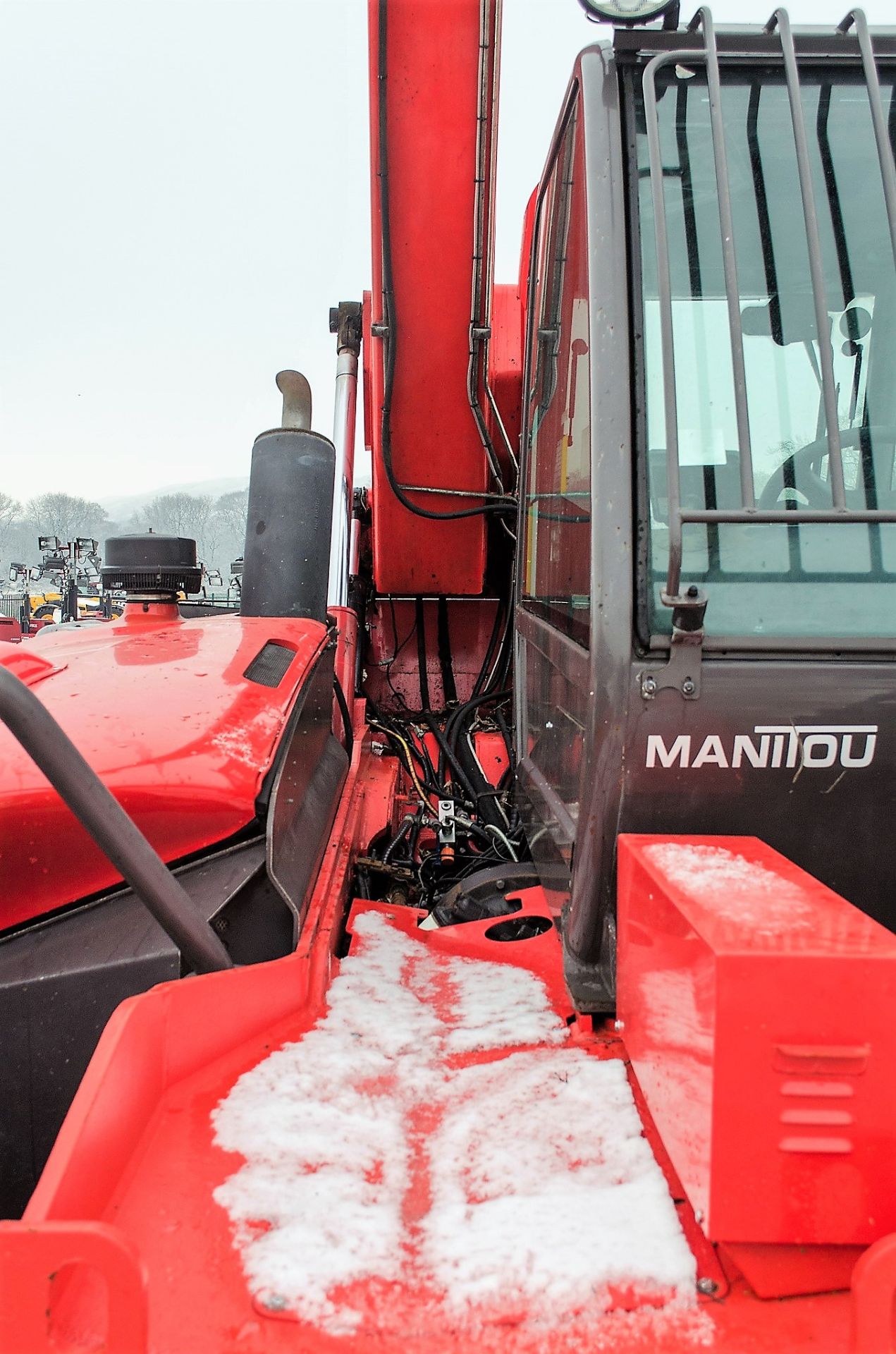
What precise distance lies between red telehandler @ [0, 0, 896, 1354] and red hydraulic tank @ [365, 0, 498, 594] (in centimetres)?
88

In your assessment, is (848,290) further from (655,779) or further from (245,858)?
(245,858)

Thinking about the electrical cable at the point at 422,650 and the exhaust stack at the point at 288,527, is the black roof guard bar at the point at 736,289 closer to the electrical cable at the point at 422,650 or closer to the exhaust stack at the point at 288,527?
the exhaust stack at the point at 288,527

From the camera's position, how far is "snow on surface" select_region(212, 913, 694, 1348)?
962 millimetres

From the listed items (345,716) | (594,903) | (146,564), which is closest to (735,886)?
A: (594,903)

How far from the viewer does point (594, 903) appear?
153cm

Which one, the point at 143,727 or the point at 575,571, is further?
the point at 143,727

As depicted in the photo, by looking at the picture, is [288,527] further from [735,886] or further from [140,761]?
[735,886]

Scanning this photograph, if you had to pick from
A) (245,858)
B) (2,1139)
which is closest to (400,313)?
(245,858)

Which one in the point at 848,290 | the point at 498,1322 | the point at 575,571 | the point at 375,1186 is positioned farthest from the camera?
the point at 575,571

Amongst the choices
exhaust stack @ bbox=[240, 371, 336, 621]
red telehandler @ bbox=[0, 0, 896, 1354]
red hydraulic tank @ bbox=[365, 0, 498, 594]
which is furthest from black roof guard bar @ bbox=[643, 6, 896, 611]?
exhaust stack @ bbox=[240, 371, 336, 621]

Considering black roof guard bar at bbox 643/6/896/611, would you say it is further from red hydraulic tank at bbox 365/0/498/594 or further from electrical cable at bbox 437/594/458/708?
electrical cable at bbox 437/594/458/708

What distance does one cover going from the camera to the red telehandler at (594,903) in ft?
3.03

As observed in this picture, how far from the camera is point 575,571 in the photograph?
1746 millimetres

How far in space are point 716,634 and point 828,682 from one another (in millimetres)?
189
